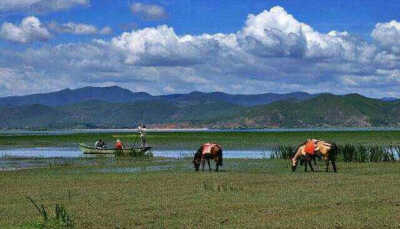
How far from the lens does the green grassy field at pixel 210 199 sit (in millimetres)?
15414

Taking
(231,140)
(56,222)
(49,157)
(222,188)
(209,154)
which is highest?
(231,140)

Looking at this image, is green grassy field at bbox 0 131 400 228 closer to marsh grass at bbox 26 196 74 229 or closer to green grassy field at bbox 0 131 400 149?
marsh grass at bbox 26 196 74 229

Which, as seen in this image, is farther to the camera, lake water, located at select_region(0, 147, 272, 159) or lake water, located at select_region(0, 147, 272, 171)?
lake water, located at select_region(0, 147, 272, 159)

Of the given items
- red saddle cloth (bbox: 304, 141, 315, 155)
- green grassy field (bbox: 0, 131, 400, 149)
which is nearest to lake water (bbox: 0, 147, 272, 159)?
green grassy field (bbox: 0, 131, 400, 149)

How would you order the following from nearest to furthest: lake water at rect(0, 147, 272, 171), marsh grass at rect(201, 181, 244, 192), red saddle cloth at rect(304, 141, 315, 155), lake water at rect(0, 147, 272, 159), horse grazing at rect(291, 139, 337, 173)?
marsh grass at rect(201, 181, 244, 192) → horse grazing at rect(291, 139, 337, 173) → red saddle cloth at rect(304, 141, 315, 155) → lake water at rect(0, 147, 272, 171) → lake water at rect(0, 147, 272, 159)

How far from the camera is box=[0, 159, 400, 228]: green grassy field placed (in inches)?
607

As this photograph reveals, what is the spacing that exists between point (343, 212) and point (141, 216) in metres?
5.15

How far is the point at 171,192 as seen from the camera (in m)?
21.4

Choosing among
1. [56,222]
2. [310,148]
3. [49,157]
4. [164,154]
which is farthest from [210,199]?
[164,154]

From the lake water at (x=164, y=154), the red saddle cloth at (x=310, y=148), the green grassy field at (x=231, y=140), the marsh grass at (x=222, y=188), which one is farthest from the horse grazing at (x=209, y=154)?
the green grassy field at (x=231, y=140)

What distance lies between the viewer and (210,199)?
63.5ft

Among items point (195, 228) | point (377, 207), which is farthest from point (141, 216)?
point (377, 207)

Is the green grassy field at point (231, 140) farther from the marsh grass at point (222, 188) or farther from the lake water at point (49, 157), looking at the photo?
the marsh grass at point (222, 188)

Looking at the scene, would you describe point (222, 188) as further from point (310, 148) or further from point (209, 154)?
point (310, 148)
